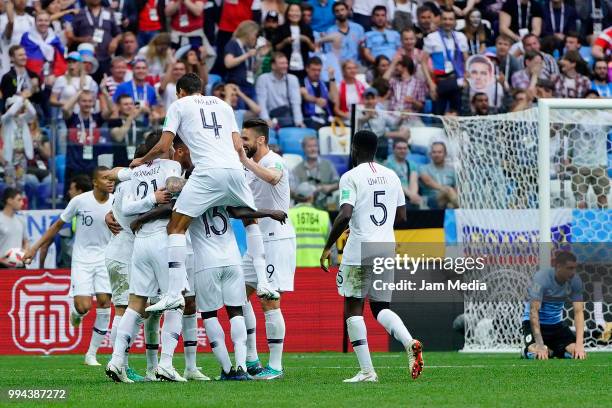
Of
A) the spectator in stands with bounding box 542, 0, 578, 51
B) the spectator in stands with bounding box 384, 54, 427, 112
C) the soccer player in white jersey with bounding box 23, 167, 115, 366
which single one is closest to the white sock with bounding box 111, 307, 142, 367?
the soccer player in white jersey with bounding box 23, 167, 115, 366

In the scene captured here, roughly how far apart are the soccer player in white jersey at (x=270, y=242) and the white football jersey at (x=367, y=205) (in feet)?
3.49

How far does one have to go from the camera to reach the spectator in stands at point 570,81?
946 inches

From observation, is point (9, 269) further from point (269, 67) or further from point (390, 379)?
point (390, 379)

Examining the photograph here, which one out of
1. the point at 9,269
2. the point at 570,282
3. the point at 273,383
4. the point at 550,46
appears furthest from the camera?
the point at 550,46

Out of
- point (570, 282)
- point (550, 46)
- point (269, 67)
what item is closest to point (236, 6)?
point (269, 67)

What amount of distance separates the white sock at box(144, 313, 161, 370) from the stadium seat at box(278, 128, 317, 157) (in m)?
9.07

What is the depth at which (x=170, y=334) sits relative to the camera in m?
11.9

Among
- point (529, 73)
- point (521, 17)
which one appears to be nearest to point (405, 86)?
point (529, 73)

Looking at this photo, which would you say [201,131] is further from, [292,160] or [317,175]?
[292,160]

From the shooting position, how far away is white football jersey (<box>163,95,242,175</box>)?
38.0ft

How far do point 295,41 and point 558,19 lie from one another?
5.96 m

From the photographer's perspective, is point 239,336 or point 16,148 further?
point 16,148

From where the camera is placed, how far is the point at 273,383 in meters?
11.5

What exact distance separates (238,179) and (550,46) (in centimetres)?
1505
